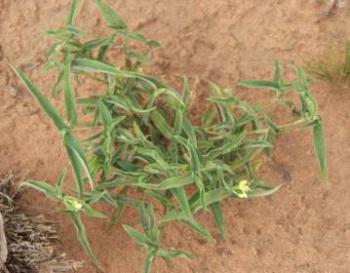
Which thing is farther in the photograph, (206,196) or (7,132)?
(7,132)

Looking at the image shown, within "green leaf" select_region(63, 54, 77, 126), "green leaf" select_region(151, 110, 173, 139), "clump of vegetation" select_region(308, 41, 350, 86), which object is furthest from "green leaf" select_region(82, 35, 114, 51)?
"clump of vegetation" select_region(308, 41, 350, 86)

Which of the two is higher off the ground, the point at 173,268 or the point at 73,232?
the point at 73,232

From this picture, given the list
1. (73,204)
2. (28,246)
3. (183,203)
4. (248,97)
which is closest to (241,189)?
(183,203)

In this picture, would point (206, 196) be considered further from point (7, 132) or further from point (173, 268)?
point (7, 132)

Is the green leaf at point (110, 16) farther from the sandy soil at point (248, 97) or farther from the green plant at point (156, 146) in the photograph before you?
the sandy soil at point (248, 97)

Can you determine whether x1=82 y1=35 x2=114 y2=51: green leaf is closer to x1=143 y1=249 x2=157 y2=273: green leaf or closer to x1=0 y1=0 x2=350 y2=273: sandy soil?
x1=0 y1=0 x2=350 y2=273: sandy soil

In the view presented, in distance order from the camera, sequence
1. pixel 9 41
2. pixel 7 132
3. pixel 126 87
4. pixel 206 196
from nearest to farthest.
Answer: pixel 206 196
pixel 126 87
pixel 7 132
pixel 9 41

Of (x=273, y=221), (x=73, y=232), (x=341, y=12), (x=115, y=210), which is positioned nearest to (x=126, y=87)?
(x=115, y=210)
